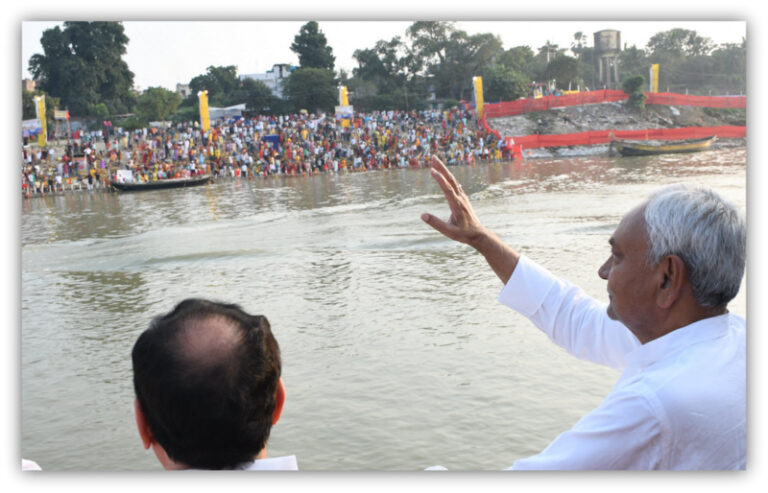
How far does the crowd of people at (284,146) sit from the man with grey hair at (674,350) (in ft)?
76.1

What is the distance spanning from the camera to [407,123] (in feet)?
89.1

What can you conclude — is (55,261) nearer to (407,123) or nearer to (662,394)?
(662,394)

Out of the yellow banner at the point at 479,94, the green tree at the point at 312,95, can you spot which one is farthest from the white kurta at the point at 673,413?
the yellow banner at the point at 479,94

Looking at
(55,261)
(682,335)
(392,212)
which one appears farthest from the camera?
(392,212)

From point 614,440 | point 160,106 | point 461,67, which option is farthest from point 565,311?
point 160,106

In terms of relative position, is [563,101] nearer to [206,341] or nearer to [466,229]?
[466,229]

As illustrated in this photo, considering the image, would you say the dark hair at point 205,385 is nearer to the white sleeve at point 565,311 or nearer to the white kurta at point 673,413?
the white kurta at point 673,413

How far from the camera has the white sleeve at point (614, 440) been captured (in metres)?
1.21

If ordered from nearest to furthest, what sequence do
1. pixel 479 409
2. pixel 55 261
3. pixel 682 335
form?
1. pixel 682 335
2. pixel 479 409
3. pixel 55 261

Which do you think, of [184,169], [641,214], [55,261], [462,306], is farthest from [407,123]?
[641,214]

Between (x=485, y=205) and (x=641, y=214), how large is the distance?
11180 millimetres

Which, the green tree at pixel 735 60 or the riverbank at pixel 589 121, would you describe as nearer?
the green tree at pixel 735 60

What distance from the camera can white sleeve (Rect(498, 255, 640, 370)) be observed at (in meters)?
1.74

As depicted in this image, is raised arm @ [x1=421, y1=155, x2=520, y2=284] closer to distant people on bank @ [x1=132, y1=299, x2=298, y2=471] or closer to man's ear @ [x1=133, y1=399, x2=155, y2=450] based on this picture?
distant people on bank @ [x1=132, y1=299, x2=298, y2=471]
